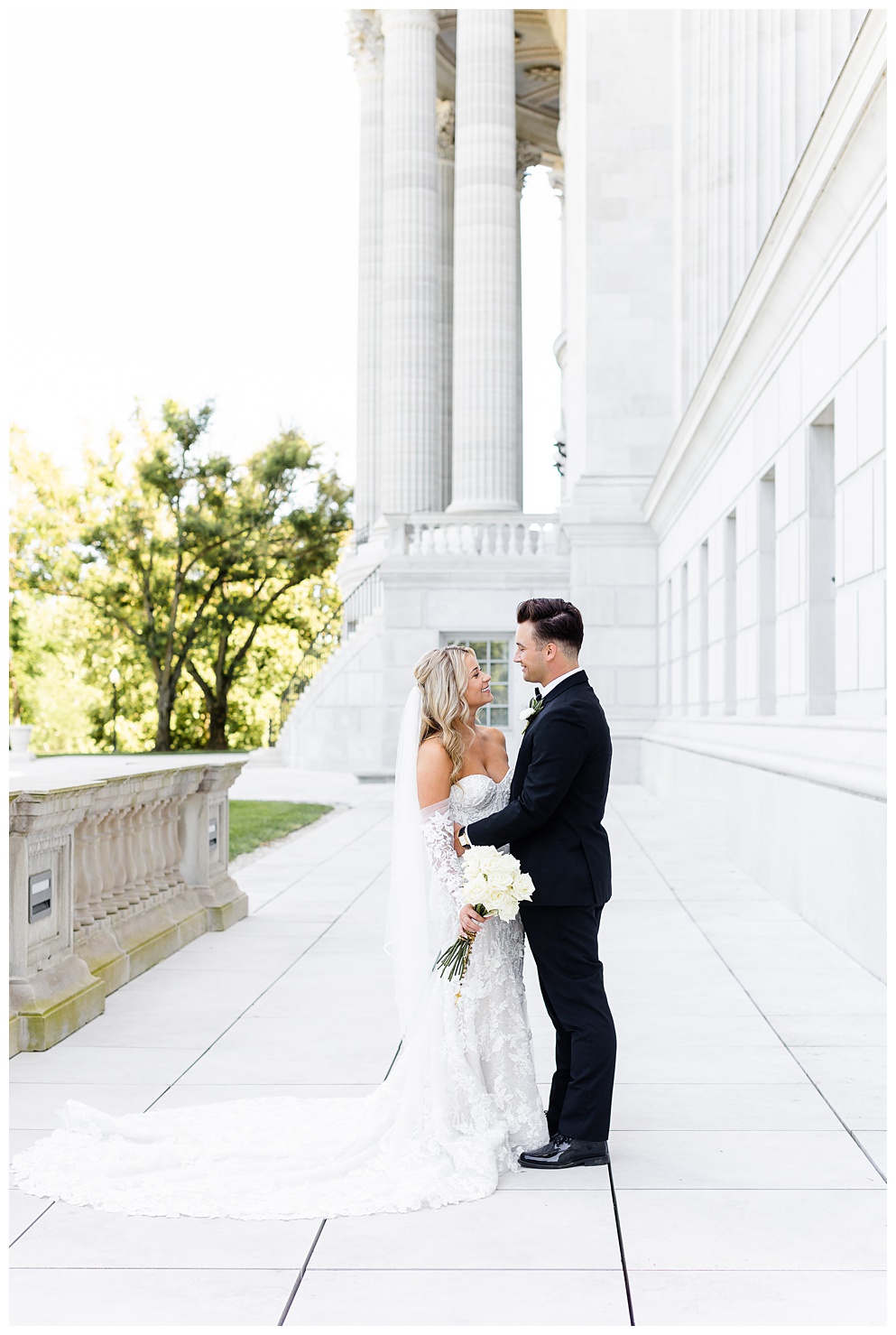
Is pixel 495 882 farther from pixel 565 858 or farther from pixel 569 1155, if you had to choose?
pixel 569 1155

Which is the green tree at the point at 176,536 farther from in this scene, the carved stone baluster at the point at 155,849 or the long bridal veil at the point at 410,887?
the long bridal veil at the point at 410,887

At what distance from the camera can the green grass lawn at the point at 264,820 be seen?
17.4 m

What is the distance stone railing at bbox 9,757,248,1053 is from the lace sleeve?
2.66 m

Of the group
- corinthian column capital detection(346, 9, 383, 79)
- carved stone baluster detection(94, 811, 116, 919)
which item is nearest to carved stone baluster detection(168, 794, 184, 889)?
carved stone baluster detection(94, 811, 116, 919)

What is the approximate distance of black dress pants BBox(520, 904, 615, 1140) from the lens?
17.5ft

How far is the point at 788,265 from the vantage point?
12227mm

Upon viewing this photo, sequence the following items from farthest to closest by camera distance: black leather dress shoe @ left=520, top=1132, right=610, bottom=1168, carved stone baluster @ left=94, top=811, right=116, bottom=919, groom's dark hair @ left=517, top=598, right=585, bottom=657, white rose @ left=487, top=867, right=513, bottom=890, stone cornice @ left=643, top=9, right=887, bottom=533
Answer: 1. stone cornice @ left=643, top=9, right=887, bottom=533
2. carved stone baluster @ left=94, top=811, right=116, bottom=919
3. groom's dark hair @ left=517, top=598, right=585, bottom=657
4. black leather dress shoe @ left=520, top=1132, right=610, bottom=1168
5. white rose @ left=487, top=867, right=513, bottom=890

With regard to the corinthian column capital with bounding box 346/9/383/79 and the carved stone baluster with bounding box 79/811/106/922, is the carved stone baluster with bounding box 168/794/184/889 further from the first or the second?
the corinthian column capital with bounding box 346/9/383/79

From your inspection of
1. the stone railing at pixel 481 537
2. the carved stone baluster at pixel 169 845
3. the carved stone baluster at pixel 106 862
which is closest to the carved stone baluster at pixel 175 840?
the carved stone baluster at pixel 169 845

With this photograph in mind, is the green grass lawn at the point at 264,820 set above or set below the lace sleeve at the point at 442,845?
below

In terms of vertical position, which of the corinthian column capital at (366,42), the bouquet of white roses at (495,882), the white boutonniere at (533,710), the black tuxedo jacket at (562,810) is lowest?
the bouquet of white roses at (495,882)

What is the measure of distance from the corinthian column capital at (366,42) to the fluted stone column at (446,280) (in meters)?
2.46

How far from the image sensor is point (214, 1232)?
4641 millimetres

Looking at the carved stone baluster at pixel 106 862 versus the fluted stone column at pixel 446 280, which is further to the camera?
the fluted stone column at pixel 446 280
